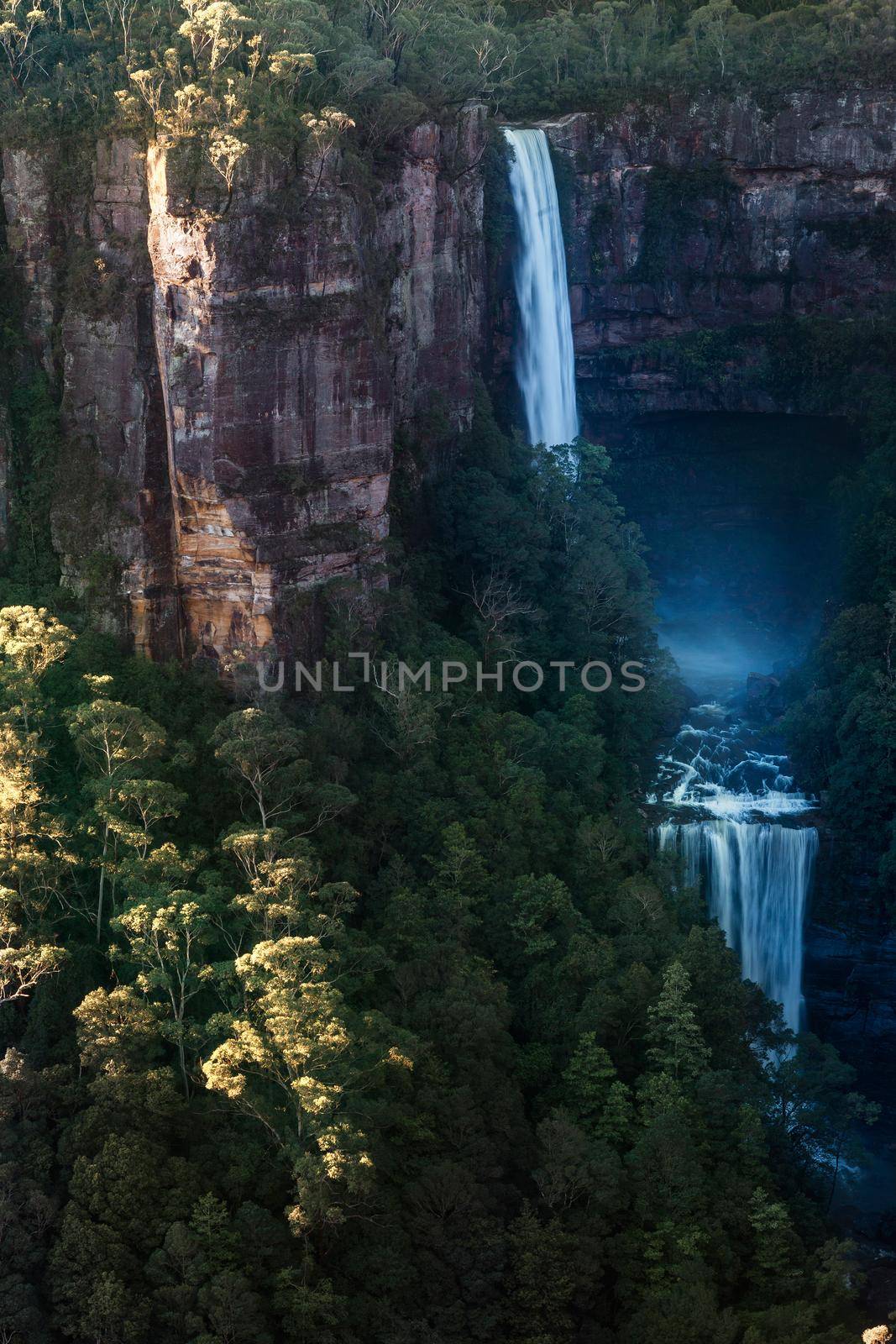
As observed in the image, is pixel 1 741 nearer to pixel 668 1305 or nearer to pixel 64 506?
pixel 64 506

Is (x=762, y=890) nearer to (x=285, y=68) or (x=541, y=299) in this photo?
(x=541, y=299)

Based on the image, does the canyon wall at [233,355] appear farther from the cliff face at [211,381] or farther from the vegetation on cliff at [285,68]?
the vegetation on cliff at [285,68]

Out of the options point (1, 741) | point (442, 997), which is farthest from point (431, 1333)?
point (1, 741)

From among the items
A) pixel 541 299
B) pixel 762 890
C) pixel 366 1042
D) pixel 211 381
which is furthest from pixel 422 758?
pixel 541 299

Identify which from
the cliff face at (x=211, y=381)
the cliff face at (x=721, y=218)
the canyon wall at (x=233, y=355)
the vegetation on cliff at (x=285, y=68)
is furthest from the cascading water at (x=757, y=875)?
the vegetation on cliff at (x=285, y=68)

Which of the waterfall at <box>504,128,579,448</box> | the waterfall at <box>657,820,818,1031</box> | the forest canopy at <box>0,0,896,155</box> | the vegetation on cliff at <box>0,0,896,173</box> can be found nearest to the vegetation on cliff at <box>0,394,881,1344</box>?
the waterfall at <box>657,820,818,1031</box>
